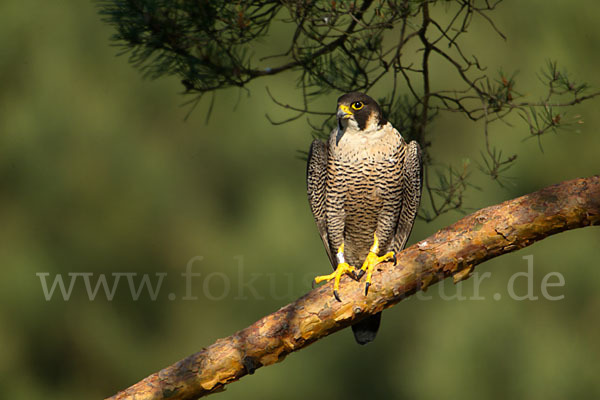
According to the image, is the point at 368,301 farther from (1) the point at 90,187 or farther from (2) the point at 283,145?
(1) the point at 90,187

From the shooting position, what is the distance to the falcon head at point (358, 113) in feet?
9.67

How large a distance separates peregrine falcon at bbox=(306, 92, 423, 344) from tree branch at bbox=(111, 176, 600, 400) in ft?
1.33

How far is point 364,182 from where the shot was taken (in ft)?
10.1

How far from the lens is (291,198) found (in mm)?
7984

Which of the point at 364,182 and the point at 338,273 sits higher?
the point at 364,182

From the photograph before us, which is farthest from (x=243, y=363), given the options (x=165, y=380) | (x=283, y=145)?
(x=283, y=145)

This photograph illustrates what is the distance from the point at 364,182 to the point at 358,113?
0.32m

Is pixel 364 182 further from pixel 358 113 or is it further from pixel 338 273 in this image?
pixel 338 273

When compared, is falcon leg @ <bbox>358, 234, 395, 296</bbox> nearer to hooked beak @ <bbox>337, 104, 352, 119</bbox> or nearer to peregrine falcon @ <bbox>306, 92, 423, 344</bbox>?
peregrine falcon @ <bbox>306, 92, 423, 344</bbox>

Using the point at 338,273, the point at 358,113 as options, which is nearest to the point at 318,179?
the point at 358,113

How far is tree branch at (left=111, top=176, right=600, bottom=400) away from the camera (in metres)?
2.33

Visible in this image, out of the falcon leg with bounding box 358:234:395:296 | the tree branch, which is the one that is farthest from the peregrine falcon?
the tree branch

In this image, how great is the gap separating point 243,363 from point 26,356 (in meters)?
6.33

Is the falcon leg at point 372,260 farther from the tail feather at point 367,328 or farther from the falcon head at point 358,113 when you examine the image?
the falcon head at point 358,113
